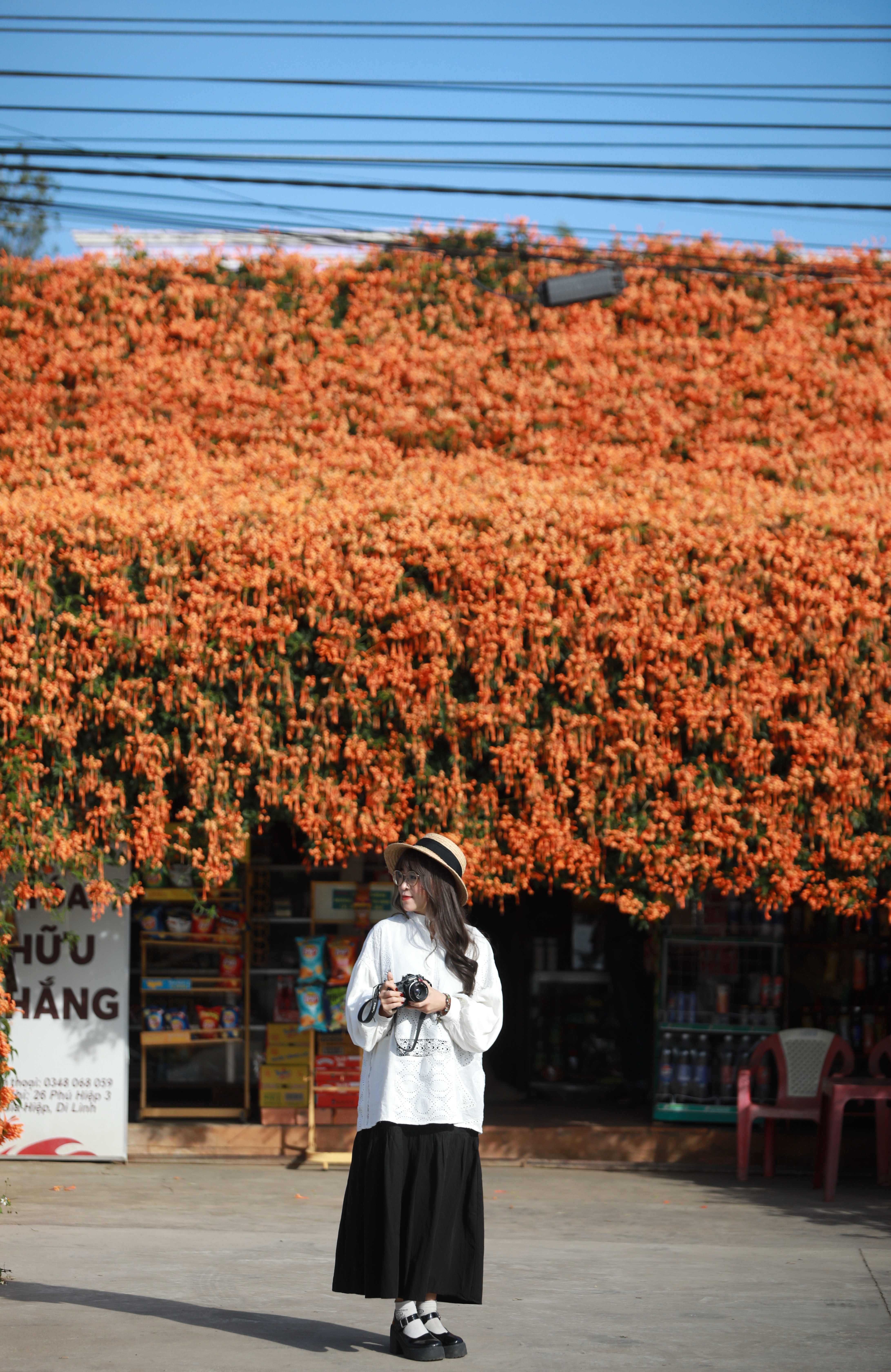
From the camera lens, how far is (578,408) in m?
14.4

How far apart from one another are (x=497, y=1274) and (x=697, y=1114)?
416 cm

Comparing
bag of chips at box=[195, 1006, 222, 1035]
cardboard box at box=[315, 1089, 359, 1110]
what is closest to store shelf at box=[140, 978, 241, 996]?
bag of chips at box=[195, 1006, 222, 1035]

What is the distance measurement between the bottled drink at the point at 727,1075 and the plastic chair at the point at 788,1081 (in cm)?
51

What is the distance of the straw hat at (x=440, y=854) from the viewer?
482 centimetres

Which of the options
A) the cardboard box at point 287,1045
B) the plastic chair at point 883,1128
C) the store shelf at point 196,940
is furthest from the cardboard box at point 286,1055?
the plastic chair at point 883,1128

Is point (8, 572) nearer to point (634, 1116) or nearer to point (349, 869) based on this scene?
point (349, 869)

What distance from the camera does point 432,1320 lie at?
4609 mm

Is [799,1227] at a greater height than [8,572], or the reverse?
[8,572]

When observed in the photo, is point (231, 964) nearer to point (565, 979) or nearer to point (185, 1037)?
point (185, 1037)

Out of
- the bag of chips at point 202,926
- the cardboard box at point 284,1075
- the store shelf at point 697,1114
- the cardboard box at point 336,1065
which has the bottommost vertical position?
the store shelf at point 697,1114

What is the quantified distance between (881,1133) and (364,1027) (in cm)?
581

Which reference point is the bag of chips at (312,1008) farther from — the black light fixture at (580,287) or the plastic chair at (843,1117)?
the black light fixture at (580,287)

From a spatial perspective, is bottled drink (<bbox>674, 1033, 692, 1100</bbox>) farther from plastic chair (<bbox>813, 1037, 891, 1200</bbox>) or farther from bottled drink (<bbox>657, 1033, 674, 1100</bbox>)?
plastic chair (<bbox>813, 1037, 891, 1200</bbox>)

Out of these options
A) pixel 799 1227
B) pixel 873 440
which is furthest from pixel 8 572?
pixel 873 440
